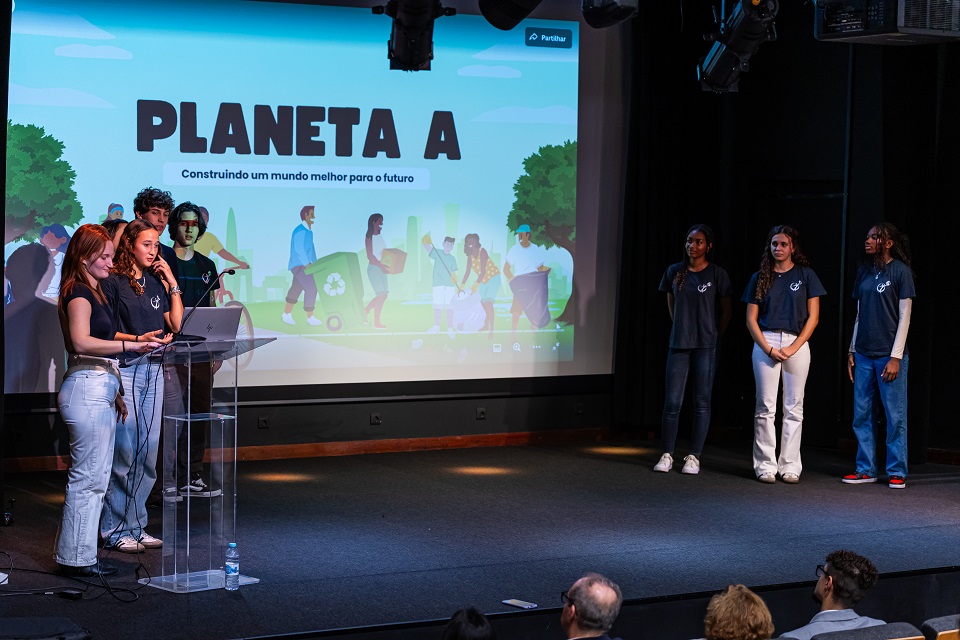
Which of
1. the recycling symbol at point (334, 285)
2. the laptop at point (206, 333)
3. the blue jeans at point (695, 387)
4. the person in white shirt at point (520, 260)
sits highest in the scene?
the person in white shirt at point (520, 260)

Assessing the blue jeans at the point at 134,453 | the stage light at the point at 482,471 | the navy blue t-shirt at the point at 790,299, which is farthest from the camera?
the stage light at the point at 482,471

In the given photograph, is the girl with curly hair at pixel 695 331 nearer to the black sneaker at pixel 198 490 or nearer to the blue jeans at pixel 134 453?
the blue jeans at pixel 134 453

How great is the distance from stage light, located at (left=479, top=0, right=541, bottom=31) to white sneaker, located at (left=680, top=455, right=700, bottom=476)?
113 inches

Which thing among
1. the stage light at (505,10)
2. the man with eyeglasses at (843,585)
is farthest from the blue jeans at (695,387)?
the man with eyeglasses at (843,585)

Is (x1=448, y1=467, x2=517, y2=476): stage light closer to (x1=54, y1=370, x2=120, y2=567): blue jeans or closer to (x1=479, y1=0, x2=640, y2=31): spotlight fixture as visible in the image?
(x1=479, y1=0, x2=640, y2=31): spotlight fixture

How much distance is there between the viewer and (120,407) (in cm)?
488

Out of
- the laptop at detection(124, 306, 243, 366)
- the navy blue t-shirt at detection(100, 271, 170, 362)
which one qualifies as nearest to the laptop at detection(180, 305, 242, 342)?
the laptop at detection(124, 306, 243, 366)

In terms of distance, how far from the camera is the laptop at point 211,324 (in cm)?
445

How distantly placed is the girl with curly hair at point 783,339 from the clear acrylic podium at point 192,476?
3.53m

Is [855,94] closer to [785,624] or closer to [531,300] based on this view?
[531,300]

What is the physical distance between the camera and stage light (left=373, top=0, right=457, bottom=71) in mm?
6031

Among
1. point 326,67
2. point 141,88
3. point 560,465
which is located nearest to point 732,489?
point 560,465

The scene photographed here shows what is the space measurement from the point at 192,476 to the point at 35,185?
3171 mm

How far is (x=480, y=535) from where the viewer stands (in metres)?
5.61
